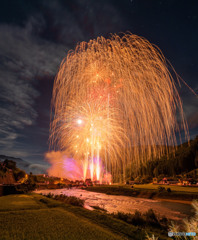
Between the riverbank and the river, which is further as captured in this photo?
the riverbank

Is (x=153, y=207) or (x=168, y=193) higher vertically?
(x=168, y=193)

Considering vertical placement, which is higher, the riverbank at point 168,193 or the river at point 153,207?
the riverbank at point 168,193

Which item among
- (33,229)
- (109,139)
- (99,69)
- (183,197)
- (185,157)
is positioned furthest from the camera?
(185,157)

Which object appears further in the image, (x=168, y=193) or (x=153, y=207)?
(x=168, y=193)

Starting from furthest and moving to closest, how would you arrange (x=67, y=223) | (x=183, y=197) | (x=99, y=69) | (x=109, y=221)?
(x=183, y=197) → (x=99, y=69) → (x=109, y=221) → (x=67, y=223)

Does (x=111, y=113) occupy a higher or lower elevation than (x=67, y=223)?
higher

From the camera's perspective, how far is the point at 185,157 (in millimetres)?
91250

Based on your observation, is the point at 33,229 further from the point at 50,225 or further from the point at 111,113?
the point at 111,113

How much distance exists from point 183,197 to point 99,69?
2372 centimetres

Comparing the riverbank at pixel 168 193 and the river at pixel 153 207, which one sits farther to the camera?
the riverbank at pixel 168 193

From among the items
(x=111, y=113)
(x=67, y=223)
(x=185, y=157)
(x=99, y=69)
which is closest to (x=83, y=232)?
(x=67, y=223)

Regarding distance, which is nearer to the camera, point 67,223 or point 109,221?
point 67,223

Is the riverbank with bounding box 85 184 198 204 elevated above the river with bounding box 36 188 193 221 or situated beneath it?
elevated above

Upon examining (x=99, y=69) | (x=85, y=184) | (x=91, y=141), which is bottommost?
(x=85, y=184)
